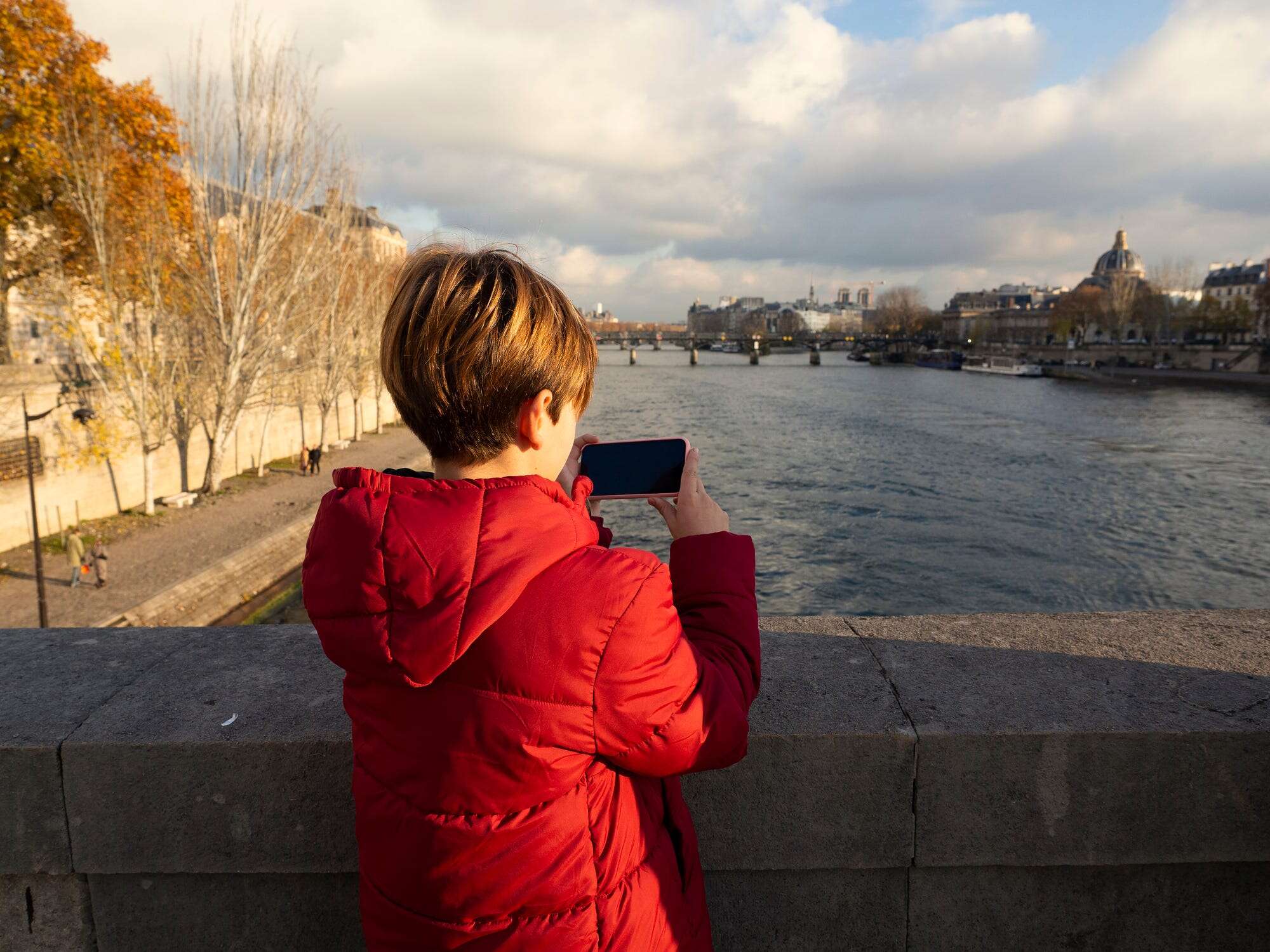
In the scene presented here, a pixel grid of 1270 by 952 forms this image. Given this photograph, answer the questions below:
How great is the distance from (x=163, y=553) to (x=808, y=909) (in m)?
14.4

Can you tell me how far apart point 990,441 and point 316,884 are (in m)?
34.5

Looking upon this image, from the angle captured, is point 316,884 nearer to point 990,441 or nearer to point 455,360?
point 455,360

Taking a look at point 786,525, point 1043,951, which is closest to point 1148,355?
point 786,525

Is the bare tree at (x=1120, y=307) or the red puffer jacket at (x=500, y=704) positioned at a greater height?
the bare tree at (x=1120, y=307)

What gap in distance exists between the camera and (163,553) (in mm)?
13656

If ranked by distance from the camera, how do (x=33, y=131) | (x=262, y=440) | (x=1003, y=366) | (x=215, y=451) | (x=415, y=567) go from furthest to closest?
(x=1003, y=366) → (x=262, y=440) → (x=215, y=451) → (x=33, y=131) → (x=415, y=567)

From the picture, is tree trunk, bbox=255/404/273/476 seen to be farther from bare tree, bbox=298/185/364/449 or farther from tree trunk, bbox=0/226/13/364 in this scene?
tree trunk, bbox=0/226/13/364

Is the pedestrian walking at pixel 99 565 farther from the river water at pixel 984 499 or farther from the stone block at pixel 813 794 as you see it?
the stone block at pixel 813 794

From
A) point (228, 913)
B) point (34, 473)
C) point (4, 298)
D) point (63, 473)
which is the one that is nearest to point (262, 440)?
point (4, 298)

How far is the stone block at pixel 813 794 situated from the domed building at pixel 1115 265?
355 feet

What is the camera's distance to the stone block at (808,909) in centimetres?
145

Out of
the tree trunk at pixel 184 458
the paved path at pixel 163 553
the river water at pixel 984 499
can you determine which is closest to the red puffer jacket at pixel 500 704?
the paved path at pixel 163 553

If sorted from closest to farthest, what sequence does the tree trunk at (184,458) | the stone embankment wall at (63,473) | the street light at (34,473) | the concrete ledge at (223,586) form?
the street light at (34,473) < the concrete ledge at (223,586) < the stone embankment wall at (63,473) < the tree trunk at (184,458)

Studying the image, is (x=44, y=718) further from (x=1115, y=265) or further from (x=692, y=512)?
(x=1115, y=265)
